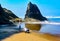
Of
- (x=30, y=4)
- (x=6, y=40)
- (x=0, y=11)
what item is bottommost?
(x=6, y=40)

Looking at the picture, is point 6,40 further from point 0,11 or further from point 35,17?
point 35,17

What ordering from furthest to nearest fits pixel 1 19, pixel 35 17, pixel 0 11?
pixel 35 17
pixel 0 11
pixel 1 19

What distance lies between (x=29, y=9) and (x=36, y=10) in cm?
712

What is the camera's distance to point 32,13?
473 feet

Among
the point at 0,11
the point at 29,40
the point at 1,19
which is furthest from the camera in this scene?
the point at 0,11

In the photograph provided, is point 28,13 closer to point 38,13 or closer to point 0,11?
point 38,13

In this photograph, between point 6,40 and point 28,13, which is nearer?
point 6,40

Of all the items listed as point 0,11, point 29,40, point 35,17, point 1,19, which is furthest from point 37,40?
point 35,17

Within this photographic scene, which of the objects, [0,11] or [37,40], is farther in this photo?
[0,11]

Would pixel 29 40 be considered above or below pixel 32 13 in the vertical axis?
below

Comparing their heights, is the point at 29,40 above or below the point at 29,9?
below

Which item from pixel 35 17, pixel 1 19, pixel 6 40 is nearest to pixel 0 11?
pixel 1 19

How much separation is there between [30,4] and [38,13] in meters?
10.8

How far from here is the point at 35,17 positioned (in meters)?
141
